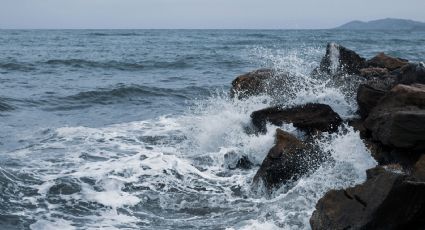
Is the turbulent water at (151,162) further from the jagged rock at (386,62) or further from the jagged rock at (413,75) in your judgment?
the jagged rock at (386,62)

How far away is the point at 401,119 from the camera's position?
5875 mm

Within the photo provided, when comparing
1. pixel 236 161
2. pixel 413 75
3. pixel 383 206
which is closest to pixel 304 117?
pixel 236 161

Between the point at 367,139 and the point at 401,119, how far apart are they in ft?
3.93

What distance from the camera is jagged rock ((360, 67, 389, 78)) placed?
9.83 meters

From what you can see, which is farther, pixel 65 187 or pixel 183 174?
pixel 183 174

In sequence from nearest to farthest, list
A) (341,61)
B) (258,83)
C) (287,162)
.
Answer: (287,162) → (258,83) → (341,61)

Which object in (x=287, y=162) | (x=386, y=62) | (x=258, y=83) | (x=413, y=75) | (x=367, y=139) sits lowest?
(x=287, y=162)

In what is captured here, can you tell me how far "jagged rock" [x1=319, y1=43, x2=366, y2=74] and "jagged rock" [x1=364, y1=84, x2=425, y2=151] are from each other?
13.0ft

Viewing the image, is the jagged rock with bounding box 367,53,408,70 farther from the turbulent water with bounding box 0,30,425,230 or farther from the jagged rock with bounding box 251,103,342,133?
the jagged rock with bounding box 251,103,342,133

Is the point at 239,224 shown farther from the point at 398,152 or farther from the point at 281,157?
the point at 398,152

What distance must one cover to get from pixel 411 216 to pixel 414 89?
2.53 meters

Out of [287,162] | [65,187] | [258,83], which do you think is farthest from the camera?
[258,83]

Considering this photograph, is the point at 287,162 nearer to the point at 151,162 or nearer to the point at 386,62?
the point at 151,162

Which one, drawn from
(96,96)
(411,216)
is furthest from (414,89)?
(96,96)
